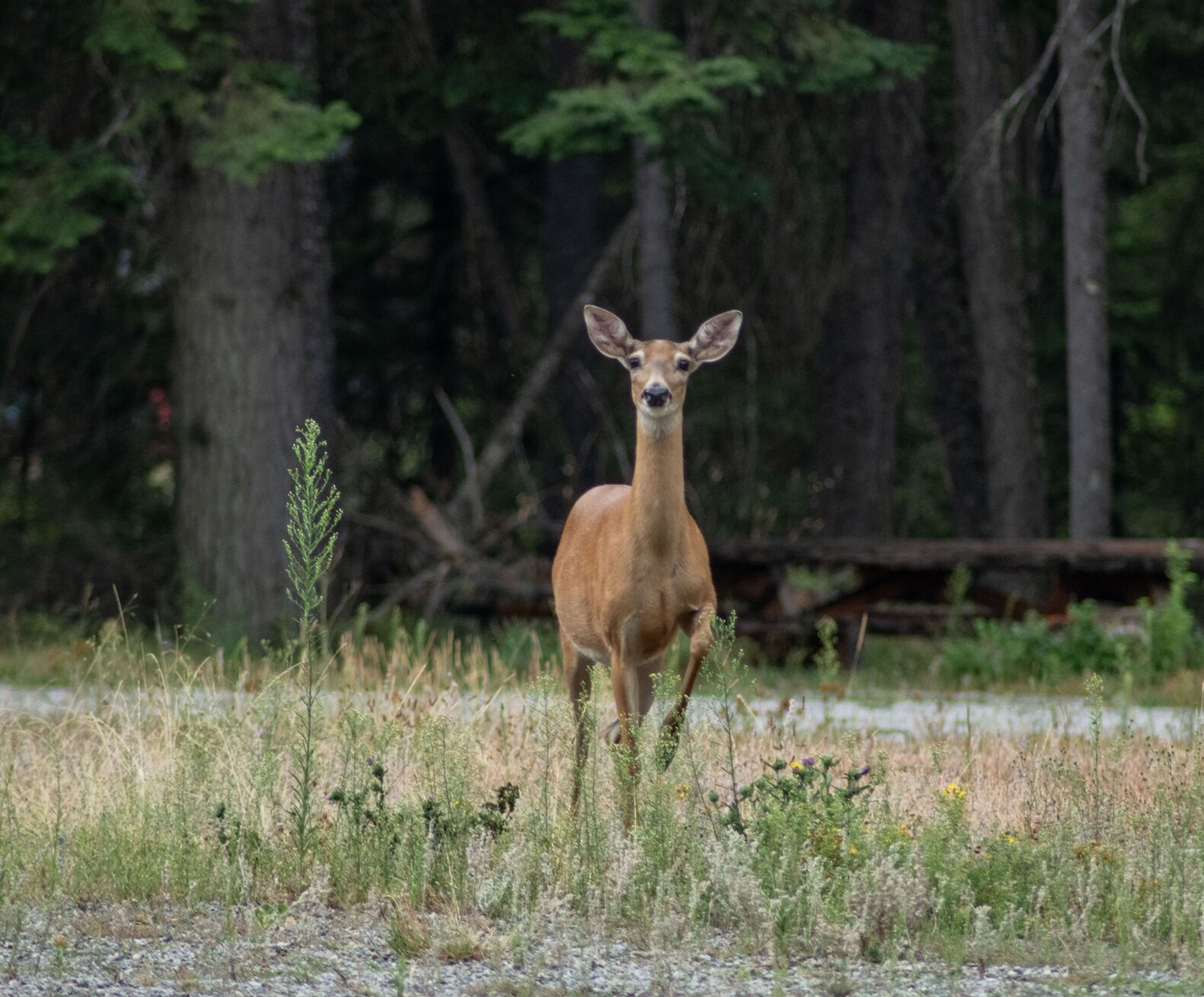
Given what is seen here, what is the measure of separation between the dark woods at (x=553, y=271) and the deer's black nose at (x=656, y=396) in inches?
228

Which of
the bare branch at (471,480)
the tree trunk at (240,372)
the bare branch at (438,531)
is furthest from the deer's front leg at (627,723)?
the bare branch at (438,531)

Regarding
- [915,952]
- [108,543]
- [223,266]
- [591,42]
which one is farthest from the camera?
[108,543]

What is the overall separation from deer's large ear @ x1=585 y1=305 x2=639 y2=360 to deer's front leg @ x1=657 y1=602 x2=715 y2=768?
3.39 ft

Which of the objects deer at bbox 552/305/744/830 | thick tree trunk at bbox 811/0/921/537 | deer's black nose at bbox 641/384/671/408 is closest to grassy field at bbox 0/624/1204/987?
deer at bbox 552/305/744/830

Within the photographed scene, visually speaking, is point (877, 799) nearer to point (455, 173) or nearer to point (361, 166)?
point (455, 173)

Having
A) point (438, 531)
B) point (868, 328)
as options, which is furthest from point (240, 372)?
point (868, 328)

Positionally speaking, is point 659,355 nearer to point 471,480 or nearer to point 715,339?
point 715,339

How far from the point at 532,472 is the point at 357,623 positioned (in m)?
8.20

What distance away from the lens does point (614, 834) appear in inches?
223

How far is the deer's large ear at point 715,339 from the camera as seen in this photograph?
679 centimetres

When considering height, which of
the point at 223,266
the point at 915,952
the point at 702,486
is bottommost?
the point at 915,952

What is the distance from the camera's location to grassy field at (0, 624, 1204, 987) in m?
5.23

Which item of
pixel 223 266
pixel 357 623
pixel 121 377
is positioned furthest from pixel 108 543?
pixel 357 623

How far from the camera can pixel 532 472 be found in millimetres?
19797
